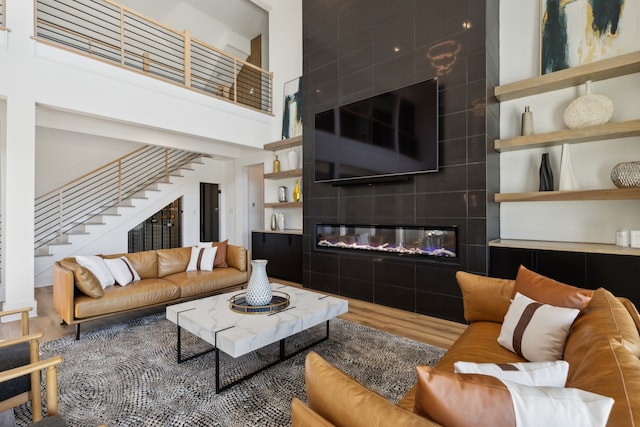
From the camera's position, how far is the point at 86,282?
2.83 metres

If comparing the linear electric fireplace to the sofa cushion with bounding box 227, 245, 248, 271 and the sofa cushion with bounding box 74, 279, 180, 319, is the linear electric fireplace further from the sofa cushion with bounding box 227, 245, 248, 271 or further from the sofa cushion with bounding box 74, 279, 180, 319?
the sofa cushion with bounding box 74, 279, 180, 319

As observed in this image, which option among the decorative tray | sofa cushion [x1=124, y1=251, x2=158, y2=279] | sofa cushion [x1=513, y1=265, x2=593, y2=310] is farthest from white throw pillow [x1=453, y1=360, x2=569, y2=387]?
sofa cushion [x1=124, y1=251, x2=158, y2=279]

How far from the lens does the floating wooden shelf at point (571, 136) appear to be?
104 inches

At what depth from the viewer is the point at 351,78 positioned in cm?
419

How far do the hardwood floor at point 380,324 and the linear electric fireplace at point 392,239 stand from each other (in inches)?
27.8

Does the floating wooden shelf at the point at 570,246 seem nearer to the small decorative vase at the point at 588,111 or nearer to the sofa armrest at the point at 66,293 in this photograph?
the small decorative vase at the point at 588,111

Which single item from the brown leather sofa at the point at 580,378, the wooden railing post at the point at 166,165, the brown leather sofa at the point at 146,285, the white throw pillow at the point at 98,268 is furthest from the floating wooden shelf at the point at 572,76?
the wooden railing post at the point at 166,165

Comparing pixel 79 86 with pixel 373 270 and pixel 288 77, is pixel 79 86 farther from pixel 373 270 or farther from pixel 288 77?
pixel 373 270

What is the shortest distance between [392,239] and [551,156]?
1.85 metres

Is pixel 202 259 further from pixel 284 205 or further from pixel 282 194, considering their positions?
pixel 282 194

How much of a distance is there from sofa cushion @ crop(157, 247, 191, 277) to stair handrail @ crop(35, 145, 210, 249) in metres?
3.15

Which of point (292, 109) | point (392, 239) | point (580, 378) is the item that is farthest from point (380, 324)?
point (292, 109)

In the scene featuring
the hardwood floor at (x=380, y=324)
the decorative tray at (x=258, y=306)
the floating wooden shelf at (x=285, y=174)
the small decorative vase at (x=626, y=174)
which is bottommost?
the hardwood floor at (x=380, y=324)

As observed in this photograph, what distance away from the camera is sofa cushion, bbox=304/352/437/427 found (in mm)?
663
